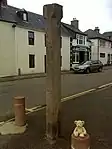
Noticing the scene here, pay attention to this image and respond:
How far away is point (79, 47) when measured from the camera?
38.4 metres

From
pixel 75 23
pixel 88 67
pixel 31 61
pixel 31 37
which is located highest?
pixel 75 23

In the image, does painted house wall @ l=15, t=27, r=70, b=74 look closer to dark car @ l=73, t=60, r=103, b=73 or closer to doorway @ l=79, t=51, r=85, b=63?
dark car @ l=73, t=60, r=103, b=73

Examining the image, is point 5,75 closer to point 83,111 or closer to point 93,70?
point 93,70

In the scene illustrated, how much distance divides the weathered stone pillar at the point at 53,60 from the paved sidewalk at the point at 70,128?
1.31ft

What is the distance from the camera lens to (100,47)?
48.3 m

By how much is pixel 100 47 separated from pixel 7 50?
2799cm

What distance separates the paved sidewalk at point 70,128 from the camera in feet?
17.3

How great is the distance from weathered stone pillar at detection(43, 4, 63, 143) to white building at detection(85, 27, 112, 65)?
4089 cm

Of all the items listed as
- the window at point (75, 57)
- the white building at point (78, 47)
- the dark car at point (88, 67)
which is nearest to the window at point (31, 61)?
the dark car at point (88, 67)

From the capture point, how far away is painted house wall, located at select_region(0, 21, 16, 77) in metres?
23.5

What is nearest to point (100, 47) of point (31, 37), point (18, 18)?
point (31, 37)

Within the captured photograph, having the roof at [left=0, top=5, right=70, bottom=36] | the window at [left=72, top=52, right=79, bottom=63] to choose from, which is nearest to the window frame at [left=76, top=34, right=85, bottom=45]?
the window at [left=72, top=52, right=79, bottom=63]

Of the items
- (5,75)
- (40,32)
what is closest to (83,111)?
(5,75)

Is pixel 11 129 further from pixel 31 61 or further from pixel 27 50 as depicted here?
pixel 31 61
